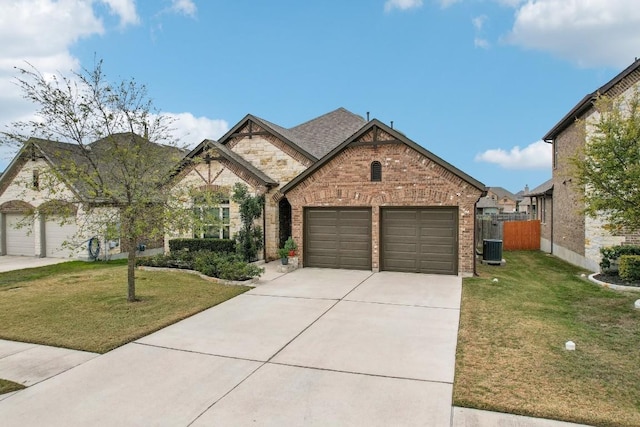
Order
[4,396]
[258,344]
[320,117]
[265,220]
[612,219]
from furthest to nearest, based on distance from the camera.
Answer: [320,117] → [265,220] → [612,219] → [258,344] → [4,396]

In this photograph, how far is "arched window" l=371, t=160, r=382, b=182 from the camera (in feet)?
45.7

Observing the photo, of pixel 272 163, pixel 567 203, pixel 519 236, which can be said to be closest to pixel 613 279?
pixel 567 203

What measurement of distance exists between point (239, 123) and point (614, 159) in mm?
14259

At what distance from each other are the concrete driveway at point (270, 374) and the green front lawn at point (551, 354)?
1.51 feet

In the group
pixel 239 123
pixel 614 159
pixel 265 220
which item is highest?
pixel 239 123

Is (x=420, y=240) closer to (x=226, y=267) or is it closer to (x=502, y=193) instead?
(x=226, y=267)

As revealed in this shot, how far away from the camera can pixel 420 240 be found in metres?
13.6

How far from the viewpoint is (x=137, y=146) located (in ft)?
30.4

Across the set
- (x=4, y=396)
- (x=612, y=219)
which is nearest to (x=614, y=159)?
(x=612, y=219)

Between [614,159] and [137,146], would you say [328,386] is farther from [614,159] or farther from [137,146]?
[614,159]

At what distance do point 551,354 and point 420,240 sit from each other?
7415 mm

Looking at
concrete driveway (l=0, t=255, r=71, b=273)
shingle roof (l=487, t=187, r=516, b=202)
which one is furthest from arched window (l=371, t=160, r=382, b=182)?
shingle roof (l=487, t=187, r=516, b=202)

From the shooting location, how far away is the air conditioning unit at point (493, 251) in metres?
15.7

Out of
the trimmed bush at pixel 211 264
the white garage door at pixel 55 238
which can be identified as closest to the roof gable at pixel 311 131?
the trimmed bush at pixel 211 264
